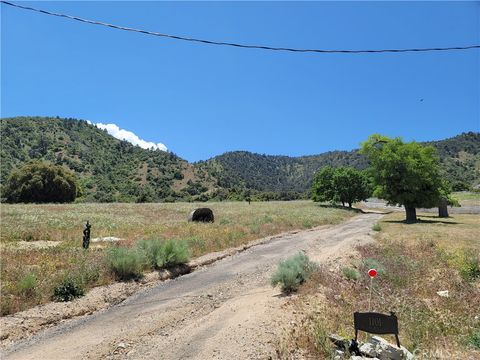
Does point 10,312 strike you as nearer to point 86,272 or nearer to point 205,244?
point 86,272

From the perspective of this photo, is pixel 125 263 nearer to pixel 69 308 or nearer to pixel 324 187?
pixel 69 308

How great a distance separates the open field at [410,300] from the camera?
9188 millimetres

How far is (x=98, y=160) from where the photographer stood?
480 ft

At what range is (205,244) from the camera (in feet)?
77.3

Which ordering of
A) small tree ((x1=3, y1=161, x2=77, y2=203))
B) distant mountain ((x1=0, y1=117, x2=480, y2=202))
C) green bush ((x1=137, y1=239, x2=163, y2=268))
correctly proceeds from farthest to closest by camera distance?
1. distant mountain ((x1=0, y1=117, x2=480, y2=202))
2. small tree ((x1=3, y1=161, x2=77, y2=203))
3. green bush ((x1=137, y1=239, x2=163, y2=268))

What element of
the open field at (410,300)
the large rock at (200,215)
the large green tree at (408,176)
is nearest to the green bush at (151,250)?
the open field at (410,300)

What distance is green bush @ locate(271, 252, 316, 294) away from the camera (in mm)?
13781

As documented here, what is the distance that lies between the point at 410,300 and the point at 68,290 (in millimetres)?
11406

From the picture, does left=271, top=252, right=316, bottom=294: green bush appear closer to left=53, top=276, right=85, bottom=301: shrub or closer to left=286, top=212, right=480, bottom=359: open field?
left=286, top=212, right=480, bottom=359: open field

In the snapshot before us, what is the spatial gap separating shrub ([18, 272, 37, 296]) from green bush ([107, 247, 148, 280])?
3377mm

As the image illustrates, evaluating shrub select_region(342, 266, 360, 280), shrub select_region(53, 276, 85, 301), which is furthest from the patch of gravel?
shrub select_region(342, 266, 360, 280)

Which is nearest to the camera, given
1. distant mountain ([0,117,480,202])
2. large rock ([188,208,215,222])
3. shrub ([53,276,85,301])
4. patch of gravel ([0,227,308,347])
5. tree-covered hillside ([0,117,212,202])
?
patch of gravel ([0,227,308,347])

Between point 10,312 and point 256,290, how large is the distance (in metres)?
8.04

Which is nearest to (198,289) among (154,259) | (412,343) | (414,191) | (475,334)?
(154,259)
